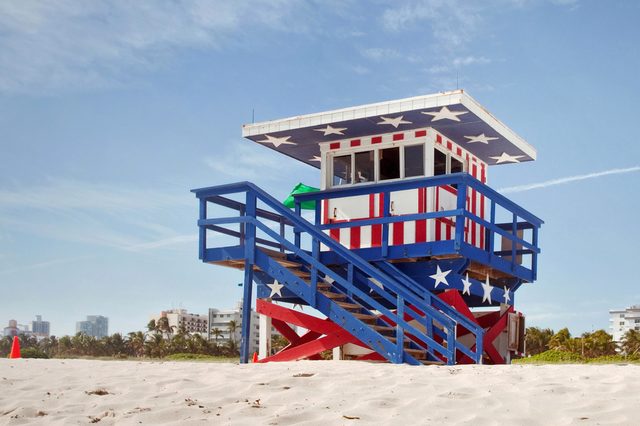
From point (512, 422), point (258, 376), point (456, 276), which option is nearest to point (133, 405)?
point (258, 376)

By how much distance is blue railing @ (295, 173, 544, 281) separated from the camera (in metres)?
15.4

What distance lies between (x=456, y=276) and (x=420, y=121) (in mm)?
3070

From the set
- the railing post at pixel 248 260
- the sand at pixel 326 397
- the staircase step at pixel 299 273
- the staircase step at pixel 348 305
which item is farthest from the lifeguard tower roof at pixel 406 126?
the sand at pixel 326 397

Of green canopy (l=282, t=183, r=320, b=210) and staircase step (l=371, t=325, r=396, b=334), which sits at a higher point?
green canopy (l=282, t=183, r=320, b=210)

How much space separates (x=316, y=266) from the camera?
14.8 m

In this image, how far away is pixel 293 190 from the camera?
747 inches

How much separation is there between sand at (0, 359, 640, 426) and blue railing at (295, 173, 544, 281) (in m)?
5.37

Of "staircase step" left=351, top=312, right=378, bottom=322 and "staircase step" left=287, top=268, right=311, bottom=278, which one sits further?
"staircase step" left=287, top=268, right=311, bottom=278

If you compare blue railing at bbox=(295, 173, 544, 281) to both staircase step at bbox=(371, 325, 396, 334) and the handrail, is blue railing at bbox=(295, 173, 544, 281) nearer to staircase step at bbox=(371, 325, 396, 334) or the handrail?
the handrail

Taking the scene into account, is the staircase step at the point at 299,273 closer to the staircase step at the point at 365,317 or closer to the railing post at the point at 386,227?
the staircase step at the point at 365,317

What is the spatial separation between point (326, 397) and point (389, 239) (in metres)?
9.09

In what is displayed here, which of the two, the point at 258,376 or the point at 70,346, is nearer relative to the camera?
the point at 258,376

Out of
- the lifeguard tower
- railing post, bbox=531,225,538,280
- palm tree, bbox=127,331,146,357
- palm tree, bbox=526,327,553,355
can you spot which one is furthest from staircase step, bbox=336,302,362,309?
palm tree, bbox=127,331,146,357

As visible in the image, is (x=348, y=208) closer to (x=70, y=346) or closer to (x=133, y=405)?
(x=133, y=405)
